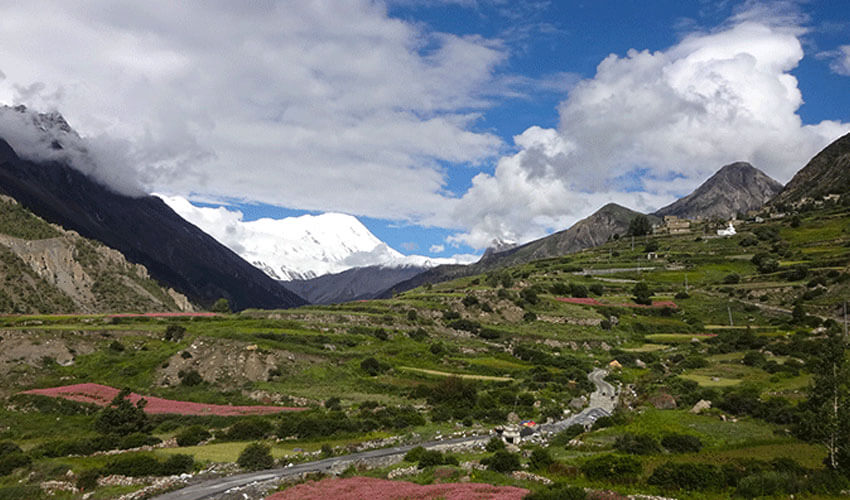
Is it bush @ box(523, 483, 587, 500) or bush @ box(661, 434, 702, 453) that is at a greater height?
bush @ box(523, 483, 587, 500)

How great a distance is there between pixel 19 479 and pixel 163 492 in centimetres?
1039

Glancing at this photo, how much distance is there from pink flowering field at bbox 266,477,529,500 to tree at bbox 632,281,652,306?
353 ft

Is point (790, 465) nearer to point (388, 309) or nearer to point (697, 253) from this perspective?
point (388, 309)

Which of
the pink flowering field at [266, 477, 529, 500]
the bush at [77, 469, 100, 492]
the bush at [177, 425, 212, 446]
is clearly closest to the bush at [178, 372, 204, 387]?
the bush at [177, 425, 212, 446]

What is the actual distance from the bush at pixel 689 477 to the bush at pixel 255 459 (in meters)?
27.4

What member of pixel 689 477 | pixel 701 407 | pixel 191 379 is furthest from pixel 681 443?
pixel 191 379

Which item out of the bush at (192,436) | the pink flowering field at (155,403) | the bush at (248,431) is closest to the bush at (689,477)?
the bush at (248,431)

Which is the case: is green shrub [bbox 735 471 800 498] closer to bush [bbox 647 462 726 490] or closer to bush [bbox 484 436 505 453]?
bush [bbox 647 462 726 490]

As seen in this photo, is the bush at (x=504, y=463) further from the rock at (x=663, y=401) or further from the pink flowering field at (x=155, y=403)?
the pink flowering field at (x=155, y=403)

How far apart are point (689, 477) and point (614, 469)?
390 cm

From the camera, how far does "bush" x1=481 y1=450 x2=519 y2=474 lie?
32.4 meters

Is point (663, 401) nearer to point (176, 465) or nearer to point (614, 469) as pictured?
point (614, 469)

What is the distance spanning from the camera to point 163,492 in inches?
1272

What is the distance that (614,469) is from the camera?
28141mm
